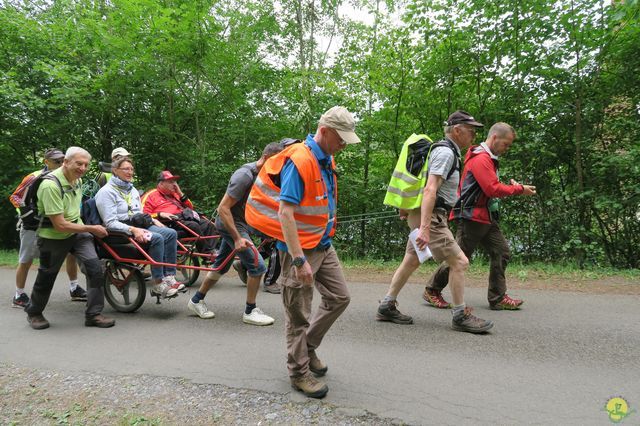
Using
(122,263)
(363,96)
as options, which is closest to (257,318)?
(122,263)

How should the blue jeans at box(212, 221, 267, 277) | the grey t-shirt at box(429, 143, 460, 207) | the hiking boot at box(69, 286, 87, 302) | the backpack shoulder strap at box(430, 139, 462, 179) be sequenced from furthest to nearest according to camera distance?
1. the hiking boot at box(69, 286, 87, 302)
2. the blue jeans at box(212, 221, 267, 277)
3. the backpack shoulder strap at box(430, 139, 462, 179)
4. the grey t-shirt at box(429, 143, 460, 207)

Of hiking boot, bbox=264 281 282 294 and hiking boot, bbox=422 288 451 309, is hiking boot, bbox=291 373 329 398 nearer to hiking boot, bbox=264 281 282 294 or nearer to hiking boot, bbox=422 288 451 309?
hiking boot, bbox=422 288 451 309

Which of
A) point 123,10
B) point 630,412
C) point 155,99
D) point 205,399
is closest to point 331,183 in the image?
point 205,399

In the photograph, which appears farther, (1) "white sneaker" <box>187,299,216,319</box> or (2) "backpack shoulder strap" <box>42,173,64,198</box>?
(1) "white sneaker" <box>187,299,216,319</box>

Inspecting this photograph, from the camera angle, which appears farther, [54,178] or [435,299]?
[435,299]

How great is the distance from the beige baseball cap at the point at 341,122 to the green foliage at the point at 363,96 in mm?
4719

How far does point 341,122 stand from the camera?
3.00m

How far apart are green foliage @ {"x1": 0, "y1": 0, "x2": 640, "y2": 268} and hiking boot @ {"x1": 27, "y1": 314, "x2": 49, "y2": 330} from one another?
612 cm

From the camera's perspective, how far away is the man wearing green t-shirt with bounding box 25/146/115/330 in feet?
15.1

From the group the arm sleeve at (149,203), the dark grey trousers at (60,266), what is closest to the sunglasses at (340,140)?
the dark grey trousers at (60,266)

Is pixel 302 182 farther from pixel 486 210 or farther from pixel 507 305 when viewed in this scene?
pixel 507 305

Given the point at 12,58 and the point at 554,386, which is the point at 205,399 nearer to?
the point at 554,386

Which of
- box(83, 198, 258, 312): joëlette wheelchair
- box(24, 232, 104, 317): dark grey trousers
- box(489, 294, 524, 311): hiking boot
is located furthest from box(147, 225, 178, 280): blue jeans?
box(489, 294, 524, 311): hiking boot

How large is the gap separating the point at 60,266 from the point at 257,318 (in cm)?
221
